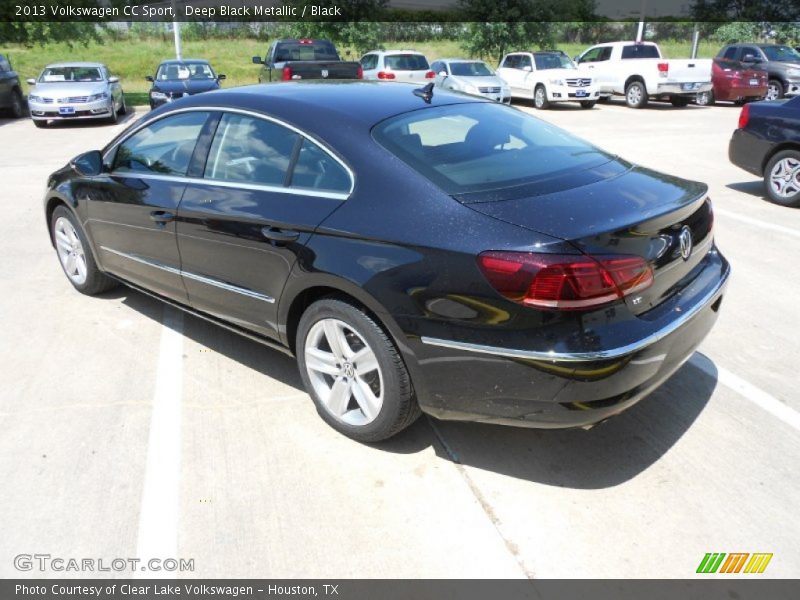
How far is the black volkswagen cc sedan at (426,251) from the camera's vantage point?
8.60ft

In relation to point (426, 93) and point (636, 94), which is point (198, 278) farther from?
point (636, 94)

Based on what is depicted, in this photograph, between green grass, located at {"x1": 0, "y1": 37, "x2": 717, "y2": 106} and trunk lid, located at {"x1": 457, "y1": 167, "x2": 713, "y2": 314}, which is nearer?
trunk lid, located at {"x1": 457, "y1": 167, "x2": 713, "y2": 314}

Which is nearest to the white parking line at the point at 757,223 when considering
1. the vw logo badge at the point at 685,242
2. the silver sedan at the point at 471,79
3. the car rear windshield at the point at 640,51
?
the vw logo badge at the point at 685,242

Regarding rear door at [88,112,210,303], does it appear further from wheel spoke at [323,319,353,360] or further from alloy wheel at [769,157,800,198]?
alloy wheel at [769,157,800,198]

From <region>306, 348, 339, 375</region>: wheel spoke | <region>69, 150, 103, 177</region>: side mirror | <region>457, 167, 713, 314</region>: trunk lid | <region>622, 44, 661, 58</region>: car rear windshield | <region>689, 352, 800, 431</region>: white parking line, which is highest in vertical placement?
<region>622, 44, 661, 58</region>: car rear windshield

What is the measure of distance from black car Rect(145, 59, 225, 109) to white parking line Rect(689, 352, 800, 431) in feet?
47.7

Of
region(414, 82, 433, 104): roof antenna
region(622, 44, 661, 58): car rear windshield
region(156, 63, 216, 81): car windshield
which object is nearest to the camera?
region(414, 82, 433, 104): roof antenna

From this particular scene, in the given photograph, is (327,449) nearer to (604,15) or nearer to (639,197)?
(639,197)

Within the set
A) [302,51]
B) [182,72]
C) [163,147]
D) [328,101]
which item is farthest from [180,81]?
[328,101]

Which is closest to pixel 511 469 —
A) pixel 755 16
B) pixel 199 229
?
pixel 199 229

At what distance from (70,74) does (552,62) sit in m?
13.3

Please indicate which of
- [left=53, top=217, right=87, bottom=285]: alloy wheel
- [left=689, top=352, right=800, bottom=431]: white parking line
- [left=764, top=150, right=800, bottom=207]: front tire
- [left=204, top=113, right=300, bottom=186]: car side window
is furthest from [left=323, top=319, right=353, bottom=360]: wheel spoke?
[left=764, top=150, right=800, bottom=207]: front tire

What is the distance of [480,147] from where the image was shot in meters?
3.40

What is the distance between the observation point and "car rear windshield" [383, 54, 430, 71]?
19381 mm
